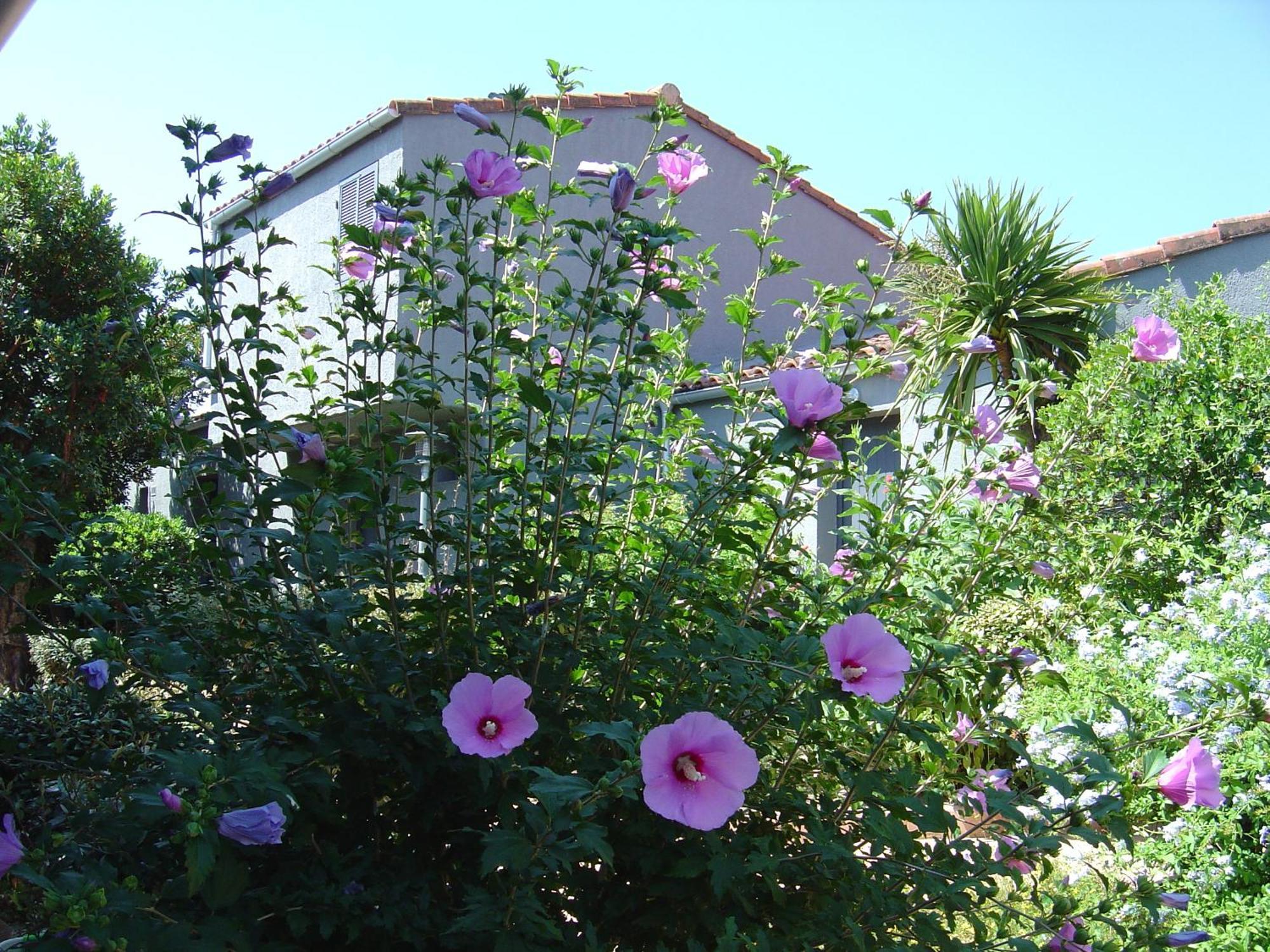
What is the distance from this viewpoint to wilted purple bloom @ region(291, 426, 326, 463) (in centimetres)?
185

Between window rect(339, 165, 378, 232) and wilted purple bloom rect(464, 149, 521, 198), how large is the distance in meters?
9.41

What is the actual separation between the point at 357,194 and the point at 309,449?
406 inches

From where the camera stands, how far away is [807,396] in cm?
159

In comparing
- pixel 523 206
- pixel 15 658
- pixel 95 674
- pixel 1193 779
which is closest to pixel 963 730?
pixel 1193 779

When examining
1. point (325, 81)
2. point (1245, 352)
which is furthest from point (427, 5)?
point (1245, 352)

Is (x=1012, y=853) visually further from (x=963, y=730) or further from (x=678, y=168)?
(x=678, y=168)

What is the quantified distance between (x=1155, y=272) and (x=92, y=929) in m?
7.74

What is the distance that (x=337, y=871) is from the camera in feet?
5.14

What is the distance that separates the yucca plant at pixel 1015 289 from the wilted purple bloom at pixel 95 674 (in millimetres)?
5709

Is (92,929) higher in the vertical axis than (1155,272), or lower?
lower

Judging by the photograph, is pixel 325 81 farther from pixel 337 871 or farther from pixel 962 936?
pixel 962 936

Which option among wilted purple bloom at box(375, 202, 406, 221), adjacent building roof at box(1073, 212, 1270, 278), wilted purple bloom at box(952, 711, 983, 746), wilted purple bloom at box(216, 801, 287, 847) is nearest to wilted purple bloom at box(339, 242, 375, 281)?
wilted purple bloom at box(375, 202, 406, 221)

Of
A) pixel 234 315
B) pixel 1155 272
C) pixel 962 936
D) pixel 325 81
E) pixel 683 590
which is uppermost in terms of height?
pixel 1155 272

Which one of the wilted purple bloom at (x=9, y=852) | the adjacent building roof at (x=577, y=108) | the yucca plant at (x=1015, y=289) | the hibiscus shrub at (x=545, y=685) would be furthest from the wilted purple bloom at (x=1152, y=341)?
the adjacent building roof at (x=577, y=108)
